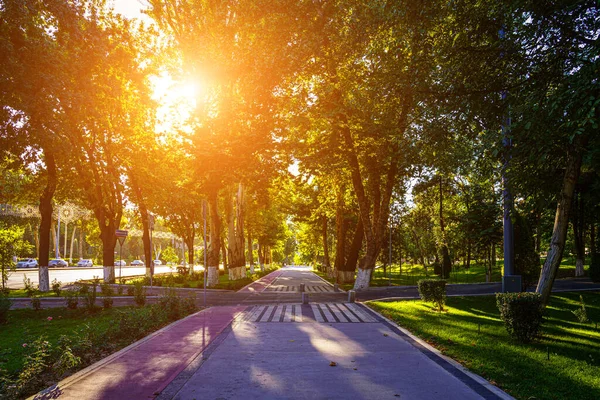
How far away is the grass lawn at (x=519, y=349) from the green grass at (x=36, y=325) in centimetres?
820

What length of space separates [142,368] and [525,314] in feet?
26.6

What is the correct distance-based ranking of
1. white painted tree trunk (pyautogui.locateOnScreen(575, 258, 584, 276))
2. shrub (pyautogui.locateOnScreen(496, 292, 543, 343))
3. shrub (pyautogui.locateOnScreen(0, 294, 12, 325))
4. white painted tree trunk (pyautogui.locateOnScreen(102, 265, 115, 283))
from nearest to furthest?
1. shrub (pyautogui.locateOnScreen(496, 292, 543, 343))
2. shrub (pyautogui.locateOnScreen(0, 294, 12, 325))
3. white painted tree trunk (pyautogui.locateOnScreen(102, 265, 115, 283))
4. white painted tree trunk (pyautogui.locateOnScreen(575, 258, 584, 276))

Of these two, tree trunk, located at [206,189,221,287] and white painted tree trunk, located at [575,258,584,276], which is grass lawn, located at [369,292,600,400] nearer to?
tree trunk, located at [206,189,221,287]

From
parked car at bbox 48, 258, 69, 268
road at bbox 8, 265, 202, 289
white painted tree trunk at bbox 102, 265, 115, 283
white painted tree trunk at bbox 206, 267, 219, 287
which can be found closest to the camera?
white painted tree trunk at bbox 206, 267, 219, 287

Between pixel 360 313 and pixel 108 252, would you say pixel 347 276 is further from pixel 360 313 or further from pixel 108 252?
pixel 360 313

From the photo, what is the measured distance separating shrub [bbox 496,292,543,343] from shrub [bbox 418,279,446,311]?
18.6ft

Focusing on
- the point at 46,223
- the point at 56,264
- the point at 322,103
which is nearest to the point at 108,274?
the point at 46,223

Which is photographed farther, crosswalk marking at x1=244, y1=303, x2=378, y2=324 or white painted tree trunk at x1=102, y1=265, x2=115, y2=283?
white painted tree trunk at x1=102, y1=265, x2=115, y2=283

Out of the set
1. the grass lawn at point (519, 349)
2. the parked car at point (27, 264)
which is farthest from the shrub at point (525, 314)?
the parked car at point (27, 264)

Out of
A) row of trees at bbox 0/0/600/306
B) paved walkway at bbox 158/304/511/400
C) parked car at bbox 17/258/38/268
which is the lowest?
parked car at bbox 17/258/38/268

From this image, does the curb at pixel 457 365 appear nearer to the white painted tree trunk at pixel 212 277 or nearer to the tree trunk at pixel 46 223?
the white painted tree trunk at pixel 212 277

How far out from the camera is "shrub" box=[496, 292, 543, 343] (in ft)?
30.6

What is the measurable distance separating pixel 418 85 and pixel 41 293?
2089cm

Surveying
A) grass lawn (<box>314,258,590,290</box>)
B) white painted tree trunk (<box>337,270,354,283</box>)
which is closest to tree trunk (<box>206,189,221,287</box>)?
grass lawn (<box>314,258,590,290</box>)
